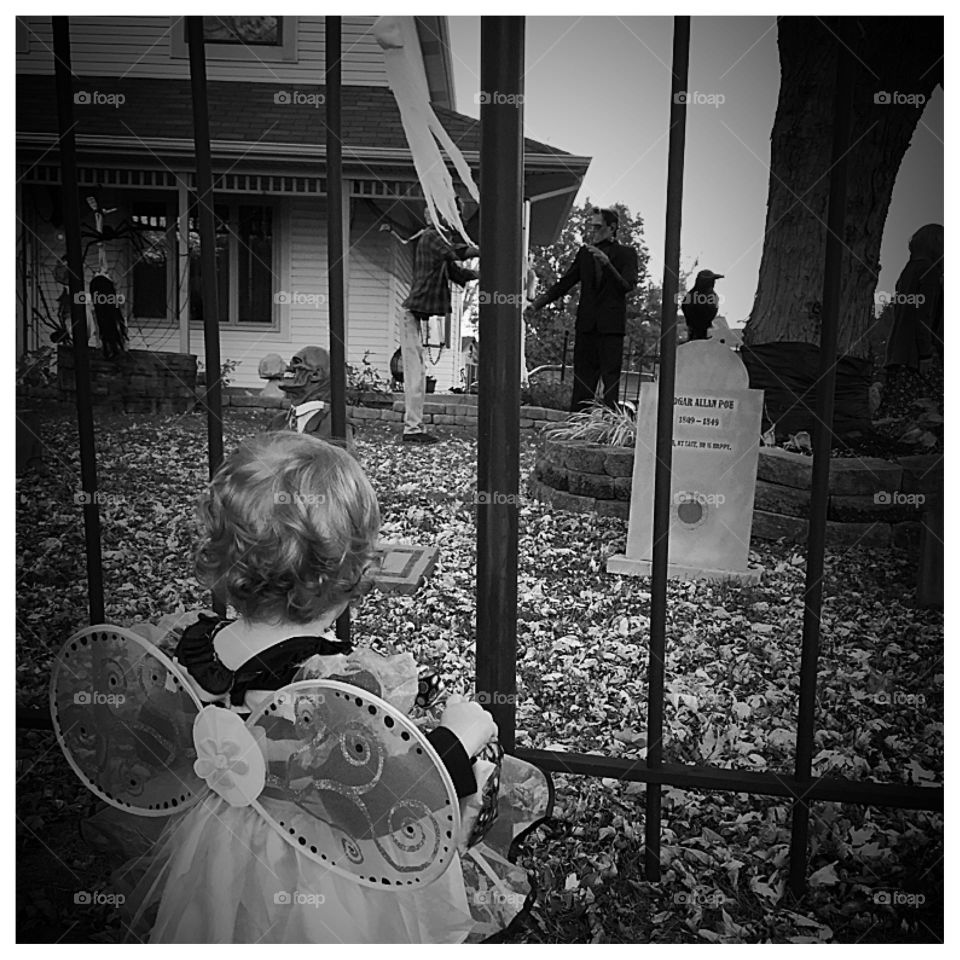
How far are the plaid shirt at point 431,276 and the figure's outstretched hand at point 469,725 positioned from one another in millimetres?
2560

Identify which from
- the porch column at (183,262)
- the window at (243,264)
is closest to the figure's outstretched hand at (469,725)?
the window at (243,264)

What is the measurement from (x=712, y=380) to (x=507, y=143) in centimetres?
184

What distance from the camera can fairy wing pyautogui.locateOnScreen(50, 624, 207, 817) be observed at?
716mm

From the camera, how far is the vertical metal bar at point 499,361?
80 cm

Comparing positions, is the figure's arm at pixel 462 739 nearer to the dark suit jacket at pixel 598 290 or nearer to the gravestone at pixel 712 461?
the gravestone at pixel 712 461

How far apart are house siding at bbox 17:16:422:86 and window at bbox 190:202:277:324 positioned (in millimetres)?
909

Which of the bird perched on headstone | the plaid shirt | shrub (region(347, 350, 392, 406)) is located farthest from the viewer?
shrub (region(347, 350, 392, 406))

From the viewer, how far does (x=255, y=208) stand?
3.86 metres

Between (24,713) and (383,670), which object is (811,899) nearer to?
(383,670)

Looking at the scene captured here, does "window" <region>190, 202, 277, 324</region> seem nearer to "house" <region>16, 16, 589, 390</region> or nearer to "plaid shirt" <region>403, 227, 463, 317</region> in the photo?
"house" <region>16, 16, 589, 390</region>

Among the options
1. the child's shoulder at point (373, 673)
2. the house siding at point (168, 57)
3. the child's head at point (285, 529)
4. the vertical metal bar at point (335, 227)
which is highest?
the house siding at point (168, 57)

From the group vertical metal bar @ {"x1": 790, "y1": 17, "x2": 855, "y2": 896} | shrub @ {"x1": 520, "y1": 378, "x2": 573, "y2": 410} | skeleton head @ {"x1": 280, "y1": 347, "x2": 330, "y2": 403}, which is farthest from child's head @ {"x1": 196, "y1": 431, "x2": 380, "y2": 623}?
shrub @ {"x1": 520, "y1": 378, "x2": 573, "y2": 410}

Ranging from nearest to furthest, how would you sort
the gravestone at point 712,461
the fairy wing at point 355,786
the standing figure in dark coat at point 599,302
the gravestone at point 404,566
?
the fairy wing at point 355,786, the gravestone at point 712,461, the gravestone at point 404,566, the standing figure in dark coat at point 599,302

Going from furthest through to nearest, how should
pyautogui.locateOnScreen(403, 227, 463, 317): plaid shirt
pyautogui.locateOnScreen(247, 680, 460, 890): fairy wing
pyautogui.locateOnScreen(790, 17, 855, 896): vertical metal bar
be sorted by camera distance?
pyautogui.locateOnScreen(403, 227, 463, 317): plaid shirt → pyautogui.locateOnScreen(790, 17, 855, 896): vertical metal bar → pyautogui.locateOnScreen(247, 680, 460, 890): fairy wing
